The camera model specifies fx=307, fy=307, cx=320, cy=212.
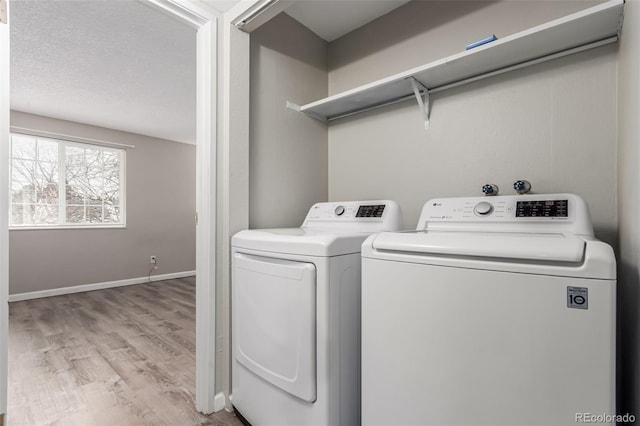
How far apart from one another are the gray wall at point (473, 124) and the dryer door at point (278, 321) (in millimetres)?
930

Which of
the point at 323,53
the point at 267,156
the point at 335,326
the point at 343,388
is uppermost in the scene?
the point at 323,53

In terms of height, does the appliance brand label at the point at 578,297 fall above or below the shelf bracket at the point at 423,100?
below

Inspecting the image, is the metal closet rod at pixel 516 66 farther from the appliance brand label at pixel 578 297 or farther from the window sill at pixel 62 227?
the window sill at pixel 62 227

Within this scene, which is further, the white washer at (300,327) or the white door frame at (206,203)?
the white door frame at (206,203)

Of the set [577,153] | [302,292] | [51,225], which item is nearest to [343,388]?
[302,292]

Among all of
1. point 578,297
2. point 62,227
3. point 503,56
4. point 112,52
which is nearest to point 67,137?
point 62,227

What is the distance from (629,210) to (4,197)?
1.95 m

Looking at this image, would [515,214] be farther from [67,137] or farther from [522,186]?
[67,137]

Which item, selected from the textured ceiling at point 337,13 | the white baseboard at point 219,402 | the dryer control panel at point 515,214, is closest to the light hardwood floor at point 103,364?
the white baseboard at point 219,402

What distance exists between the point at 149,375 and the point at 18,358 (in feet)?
3.58

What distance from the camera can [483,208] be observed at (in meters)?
1.26

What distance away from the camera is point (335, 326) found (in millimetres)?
1084

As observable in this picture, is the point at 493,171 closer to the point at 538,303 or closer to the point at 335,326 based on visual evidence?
the point at 538,303

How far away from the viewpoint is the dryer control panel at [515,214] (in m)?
1.07
